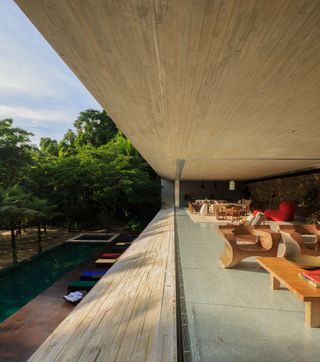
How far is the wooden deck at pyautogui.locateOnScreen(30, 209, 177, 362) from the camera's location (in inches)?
80.1

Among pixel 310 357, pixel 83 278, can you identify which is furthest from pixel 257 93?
pixel 83 278

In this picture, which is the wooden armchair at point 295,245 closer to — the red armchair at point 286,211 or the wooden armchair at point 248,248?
the wooden armchair at point 248,248

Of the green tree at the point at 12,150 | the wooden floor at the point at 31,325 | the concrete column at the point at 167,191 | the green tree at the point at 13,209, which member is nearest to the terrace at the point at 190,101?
the wooden floor at the point at 31,325

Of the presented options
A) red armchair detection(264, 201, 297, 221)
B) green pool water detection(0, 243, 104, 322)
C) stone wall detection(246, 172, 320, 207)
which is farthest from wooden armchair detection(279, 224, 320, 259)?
green pool water detection(0, 243, 104, 322)

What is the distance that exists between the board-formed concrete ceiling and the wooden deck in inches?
95.0

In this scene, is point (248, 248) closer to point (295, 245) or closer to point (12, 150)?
point (295, 245)

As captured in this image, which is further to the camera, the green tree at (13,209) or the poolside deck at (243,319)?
the green tree at (13,209)

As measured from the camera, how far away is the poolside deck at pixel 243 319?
77.4 inches

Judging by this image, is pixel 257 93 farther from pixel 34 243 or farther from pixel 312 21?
pixel 34 243

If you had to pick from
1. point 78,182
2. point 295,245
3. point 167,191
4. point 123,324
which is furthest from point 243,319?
point 167,191

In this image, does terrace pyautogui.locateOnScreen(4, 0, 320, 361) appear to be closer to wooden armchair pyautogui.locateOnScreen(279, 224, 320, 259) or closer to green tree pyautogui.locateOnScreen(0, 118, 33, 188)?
wooden armchair pyautogui.locateOnScreen(279, 224, 320, 259)

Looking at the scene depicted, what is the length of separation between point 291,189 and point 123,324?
528 inches

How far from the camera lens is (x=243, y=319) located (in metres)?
2.45

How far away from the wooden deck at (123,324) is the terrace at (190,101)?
0.5 inches
